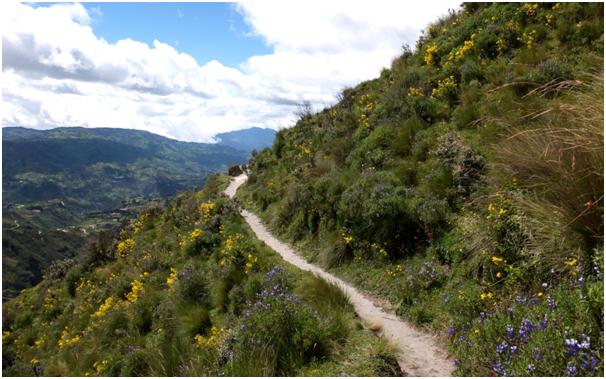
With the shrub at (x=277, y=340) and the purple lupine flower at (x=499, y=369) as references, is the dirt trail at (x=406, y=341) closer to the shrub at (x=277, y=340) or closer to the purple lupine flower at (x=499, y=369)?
the purple lupine flower at (x=499, y=369)

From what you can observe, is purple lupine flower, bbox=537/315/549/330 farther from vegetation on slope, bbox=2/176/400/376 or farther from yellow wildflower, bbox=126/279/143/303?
yellow wildflower, bbox=126/279/143/303

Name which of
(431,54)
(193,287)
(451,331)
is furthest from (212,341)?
(431,54)

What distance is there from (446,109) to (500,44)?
3.02m

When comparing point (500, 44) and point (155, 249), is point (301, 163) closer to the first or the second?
point (155, 249)

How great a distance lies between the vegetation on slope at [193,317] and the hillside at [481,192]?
1461mm

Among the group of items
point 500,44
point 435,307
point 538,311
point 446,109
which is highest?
point 500,44

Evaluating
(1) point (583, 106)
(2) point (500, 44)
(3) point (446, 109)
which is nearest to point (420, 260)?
(1) point (583, 106)

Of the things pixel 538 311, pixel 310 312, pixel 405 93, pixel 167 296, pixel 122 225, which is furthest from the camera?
pixel 122 225

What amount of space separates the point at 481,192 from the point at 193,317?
6636 mm

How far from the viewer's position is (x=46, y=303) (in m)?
19.9

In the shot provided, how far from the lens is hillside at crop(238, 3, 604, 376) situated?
4797 mm

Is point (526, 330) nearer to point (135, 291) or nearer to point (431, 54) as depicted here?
point (135, 291)

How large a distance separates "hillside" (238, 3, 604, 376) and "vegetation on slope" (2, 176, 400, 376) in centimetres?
146

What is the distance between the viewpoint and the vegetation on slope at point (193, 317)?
239 inches
